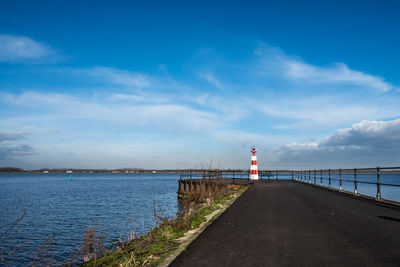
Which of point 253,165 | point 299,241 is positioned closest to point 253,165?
point 253,165

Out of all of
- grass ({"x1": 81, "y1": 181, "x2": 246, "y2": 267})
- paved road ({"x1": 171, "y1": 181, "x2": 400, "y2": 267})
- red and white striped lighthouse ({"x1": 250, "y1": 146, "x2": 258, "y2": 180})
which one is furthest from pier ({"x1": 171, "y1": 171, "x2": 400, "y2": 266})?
red and white striped lighthouse ({"x1": 250, "y1": 146, "x2": 258, "y2": 180})

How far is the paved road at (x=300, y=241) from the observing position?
4.67m

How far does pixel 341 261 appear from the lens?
14.9ft

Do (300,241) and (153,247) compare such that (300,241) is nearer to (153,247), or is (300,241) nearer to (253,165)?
(153,247)

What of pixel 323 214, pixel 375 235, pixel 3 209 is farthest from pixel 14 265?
pixel 3 209

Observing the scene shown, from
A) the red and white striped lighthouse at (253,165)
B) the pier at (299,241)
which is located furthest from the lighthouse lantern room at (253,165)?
the pier at (299,241)

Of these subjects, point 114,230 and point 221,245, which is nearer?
point 221,245

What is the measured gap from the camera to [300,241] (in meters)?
5.85

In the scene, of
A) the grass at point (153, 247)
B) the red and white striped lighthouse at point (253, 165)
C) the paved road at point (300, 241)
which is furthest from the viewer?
the red and white striped lighthouse at point (253, 165)

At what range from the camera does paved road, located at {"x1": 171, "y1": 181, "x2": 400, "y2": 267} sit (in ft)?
15.3

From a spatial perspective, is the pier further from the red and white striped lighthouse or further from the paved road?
the red and white striped lighthouse

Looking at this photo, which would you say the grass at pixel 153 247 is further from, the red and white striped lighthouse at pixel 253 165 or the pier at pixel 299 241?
the red and white striped lighthouse at pixel 253 165

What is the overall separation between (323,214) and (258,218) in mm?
2083

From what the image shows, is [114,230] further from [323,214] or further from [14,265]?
[323,214]
